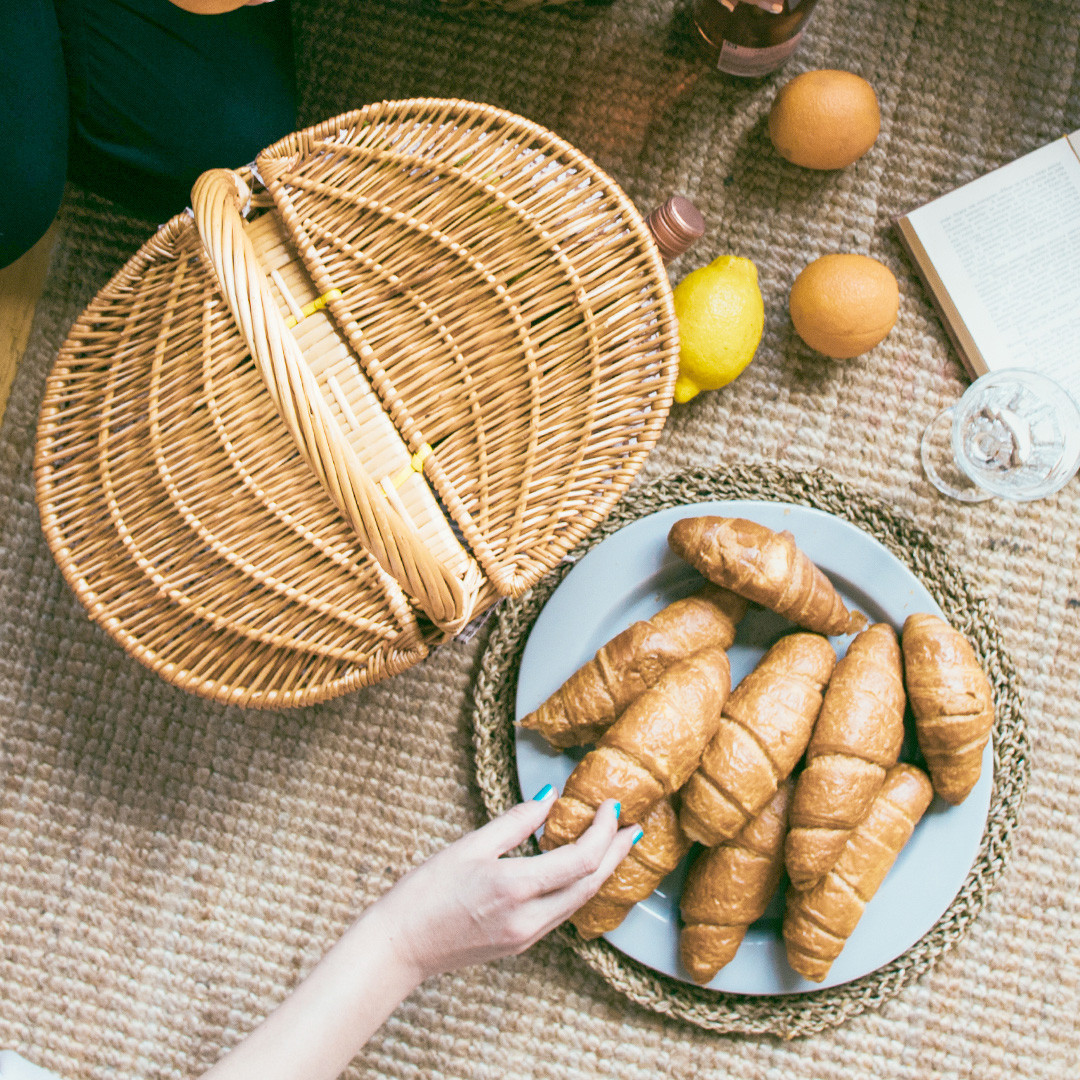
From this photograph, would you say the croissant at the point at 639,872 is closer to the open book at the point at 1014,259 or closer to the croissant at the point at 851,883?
the croissant at the point at 851,883

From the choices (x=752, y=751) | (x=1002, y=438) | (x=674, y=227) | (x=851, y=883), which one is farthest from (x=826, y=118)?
(x=851, y=883)

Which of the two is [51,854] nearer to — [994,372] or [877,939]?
[877,939]

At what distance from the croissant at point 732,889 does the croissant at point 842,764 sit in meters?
0.02

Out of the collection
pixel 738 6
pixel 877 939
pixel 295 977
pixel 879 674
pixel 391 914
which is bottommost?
pixel 295 977

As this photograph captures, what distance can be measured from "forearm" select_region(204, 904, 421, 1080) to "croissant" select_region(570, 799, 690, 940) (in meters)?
0.19

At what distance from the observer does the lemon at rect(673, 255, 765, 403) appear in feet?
2.66

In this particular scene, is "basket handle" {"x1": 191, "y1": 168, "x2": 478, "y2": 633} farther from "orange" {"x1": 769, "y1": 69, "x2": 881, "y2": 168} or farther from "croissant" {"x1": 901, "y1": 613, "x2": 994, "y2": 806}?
"orange" {"x1": 769, "y1": 69, "x2": 881, "y2": 168}

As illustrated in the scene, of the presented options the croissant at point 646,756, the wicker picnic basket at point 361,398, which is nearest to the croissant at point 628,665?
the croissant at point 646,756

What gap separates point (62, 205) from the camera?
937mm

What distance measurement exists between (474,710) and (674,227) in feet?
1.69

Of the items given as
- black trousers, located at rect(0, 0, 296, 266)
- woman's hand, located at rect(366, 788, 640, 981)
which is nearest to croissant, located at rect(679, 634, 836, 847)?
woman's hand, located at rect(366, 788, 640, 981)

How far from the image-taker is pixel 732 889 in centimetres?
78

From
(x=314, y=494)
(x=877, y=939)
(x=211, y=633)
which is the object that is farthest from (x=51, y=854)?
(x=877, y=939)

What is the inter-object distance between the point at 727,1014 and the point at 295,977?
460 millimetres
